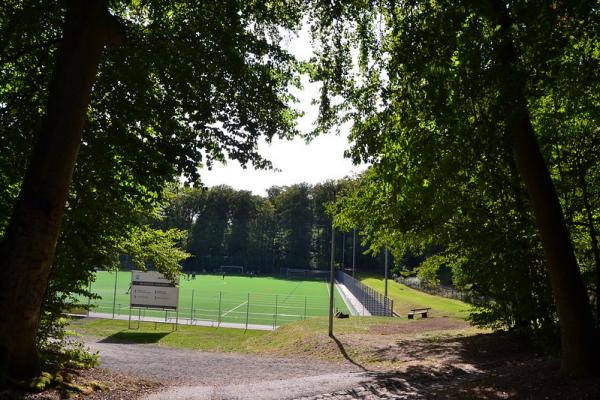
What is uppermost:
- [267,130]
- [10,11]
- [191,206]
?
[191,206]

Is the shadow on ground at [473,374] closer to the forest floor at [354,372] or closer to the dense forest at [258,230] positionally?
the forest floor at [354,372]

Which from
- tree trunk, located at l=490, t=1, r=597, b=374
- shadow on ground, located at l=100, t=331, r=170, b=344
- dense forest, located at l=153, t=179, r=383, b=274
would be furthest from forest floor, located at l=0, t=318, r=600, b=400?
dense forest, located at l=153, t=179, r=383, b=274

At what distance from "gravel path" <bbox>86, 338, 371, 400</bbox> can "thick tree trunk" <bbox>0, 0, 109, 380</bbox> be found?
3.38 metres

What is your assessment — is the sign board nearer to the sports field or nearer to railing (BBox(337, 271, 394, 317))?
the sports field

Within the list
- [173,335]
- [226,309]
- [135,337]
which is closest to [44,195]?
[135,337]

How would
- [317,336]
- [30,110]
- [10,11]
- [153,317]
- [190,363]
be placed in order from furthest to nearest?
[153,317] → [317,336] → [190,363] → [30,110] → [10,11]

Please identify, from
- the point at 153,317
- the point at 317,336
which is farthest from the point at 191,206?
the point at 317,336

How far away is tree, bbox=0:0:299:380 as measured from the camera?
7715 mm

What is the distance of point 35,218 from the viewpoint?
23.8 feet

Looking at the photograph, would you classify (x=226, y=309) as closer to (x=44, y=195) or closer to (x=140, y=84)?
(x=140, y=84)

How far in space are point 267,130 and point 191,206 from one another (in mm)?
121965

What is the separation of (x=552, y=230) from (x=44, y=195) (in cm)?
821

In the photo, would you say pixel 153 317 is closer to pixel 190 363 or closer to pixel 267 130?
pixel 190 363

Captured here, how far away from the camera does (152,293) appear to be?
32250mm
